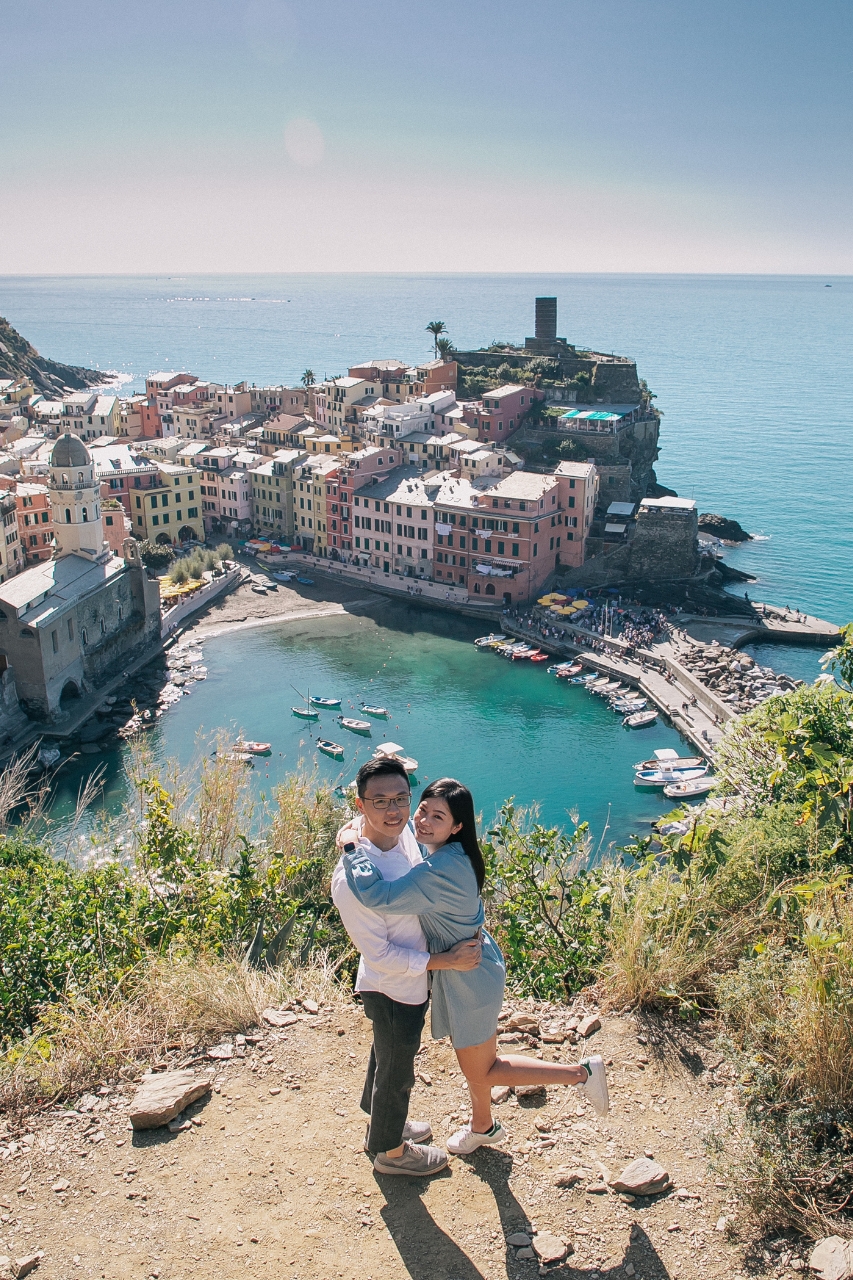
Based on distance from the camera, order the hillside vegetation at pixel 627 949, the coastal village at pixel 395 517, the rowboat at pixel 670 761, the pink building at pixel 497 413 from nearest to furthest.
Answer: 1. the hillside vegetation at pixel 627 949
2. the rowboat at pixel 670 761
3. the coastal village at pixel 395 517
4. the pink building at pixel 497 413

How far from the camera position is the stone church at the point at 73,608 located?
28.8 metres

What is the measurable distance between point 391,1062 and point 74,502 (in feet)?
102

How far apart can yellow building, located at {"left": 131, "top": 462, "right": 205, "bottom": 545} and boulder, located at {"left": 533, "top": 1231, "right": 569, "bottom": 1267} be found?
4320cm

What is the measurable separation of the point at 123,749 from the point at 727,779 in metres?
20.4

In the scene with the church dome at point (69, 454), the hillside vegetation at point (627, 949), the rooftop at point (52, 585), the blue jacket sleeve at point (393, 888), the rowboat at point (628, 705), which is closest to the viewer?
the blue jacket sleeve at point (393, 888)

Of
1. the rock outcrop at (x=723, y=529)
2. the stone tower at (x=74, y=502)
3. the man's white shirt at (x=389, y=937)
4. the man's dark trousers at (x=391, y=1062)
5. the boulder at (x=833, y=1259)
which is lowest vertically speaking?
the rock outcrop at (x=723, y=529)

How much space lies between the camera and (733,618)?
38531 mm

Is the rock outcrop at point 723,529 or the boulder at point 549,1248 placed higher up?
the boulder at point 549,1248

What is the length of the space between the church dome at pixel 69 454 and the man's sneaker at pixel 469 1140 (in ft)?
105

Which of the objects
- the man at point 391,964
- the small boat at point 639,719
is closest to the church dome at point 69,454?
the small boat at point 639,719

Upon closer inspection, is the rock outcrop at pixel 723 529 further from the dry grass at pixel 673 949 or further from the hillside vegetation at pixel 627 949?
the dry grass at pixel 673 949

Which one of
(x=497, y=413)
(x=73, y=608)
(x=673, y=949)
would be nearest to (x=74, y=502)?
(x=73, y=608)

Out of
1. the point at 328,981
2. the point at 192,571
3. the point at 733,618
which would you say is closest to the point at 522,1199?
the point at 328,981

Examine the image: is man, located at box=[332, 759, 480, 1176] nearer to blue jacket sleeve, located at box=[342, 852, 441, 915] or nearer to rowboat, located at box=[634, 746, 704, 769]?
blue jacket sleeve, located at box=[342, 852, 441, 915]
